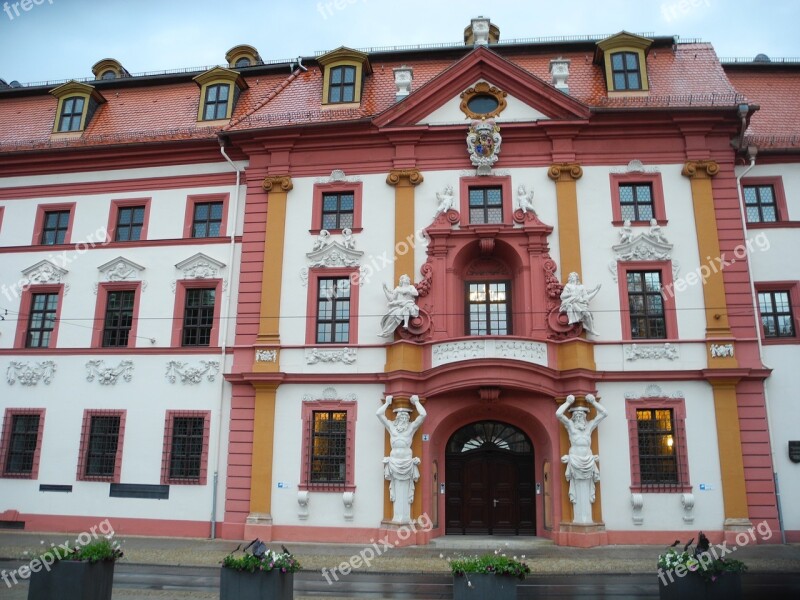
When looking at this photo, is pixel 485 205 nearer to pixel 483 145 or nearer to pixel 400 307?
pixel 483 145

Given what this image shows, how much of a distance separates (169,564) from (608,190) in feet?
57.7

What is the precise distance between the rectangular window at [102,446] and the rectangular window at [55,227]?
7355 mm

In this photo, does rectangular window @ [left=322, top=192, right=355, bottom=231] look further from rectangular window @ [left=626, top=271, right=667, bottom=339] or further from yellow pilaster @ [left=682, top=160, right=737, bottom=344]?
yellow pilaster @ [left=682, top=160, right=737, bottom=344]

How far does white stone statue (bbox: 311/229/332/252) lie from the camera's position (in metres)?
23.0

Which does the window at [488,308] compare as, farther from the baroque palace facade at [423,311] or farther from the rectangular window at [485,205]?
the rectangular window at [485,205]

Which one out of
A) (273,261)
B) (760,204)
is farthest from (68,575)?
(760,204)

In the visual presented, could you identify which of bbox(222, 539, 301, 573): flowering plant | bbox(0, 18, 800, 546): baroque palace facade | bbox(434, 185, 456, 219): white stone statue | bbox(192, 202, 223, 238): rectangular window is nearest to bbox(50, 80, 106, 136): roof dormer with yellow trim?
bbox(0, 18, 800, 546): baroque palace facade

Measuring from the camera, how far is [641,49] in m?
24.4

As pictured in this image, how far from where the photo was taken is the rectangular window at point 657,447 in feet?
66.1

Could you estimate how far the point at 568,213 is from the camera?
22.2 metres

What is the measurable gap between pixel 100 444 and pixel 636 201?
66.3ft

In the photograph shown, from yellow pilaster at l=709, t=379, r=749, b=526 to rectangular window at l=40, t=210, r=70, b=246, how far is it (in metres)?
23.8

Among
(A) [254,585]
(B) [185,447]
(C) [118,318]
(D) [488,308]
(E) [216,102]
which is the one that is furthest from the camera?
(E) [216,102]

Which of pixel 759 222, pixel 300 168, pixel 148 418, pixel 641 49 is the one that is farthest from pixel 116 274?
pixel 759 222
